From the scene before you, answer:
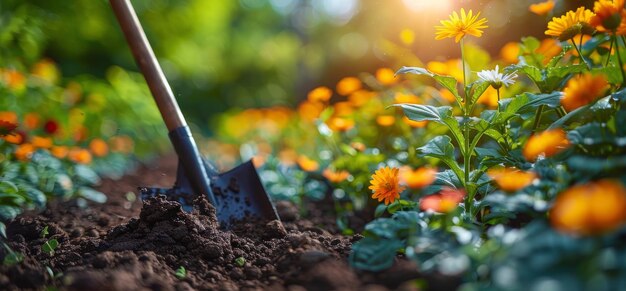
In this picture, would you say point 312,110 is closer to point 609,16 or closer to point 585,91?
point 609,16

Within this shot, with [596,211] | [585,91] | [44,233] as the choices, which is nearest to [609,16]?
[585,91]

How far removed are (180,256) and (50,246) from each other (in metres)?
0.50

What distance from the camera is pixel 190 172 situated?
2.29 m

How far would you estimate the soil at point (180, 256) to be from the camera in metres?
1.39

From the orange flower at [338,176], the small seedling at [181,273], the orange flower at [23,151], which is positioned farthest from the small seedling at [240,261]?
the orange flower at [23,151]

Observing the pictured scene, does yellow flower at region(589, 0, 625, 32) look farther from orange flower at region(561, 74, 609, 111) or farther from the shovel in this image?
the shovel

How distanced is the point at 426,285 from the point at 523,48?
1410mm

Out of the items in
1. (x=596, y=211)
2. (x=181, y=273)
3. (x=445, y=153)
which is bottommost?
(x=181, y=273)

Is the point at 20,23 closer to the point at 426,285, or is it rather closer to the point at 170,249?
the point at 170,249

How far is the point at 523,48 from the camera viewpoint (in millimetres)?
2297

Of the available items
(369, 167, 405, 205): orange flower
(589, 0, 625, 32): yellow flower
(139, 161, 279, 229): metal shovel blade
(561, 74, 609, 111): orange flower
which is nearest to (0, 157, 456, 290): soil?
(139, 161, 279, 229): metal shovel blade

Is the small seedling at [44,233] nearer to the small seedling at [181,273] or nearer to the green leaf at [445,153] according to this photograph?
the small seedling at [181,273]

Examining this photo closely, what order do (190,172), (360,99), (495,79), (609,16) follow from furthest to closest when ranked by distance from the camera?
(360,99) → (190,172) → (495,79) → (609,16)

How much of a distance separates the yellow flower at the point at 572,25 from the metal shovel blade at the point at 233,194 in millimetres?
1280
